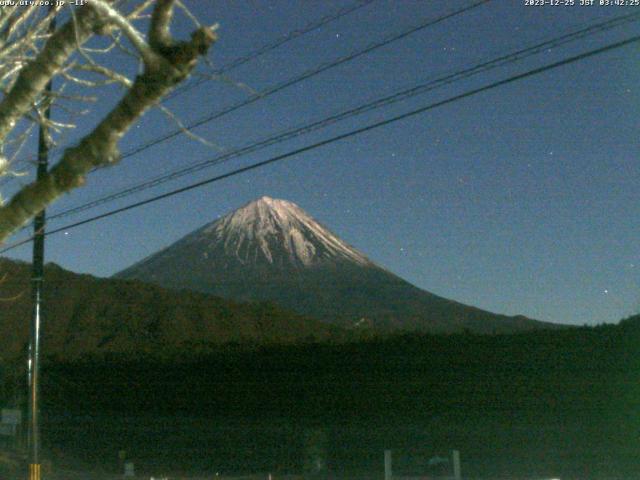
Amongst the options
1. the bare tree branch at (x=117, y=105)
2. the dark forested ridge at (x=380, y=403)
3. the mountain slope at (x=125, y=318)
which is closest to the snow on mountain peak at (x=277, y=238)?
the mountain slope at (x=125, y=318)

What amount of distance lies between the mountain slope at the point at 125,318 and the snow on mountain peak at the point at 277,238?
172 feet

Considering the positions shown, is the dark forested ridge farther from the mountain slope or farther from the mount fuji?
the mount fuji

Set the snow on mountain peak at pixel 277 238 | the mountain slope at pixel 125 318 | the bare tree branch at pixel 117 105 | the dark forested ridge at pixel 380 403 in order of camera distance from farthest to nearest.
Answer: the snow on mountain peak at pixel 277 238 < the mountain slope at pixel 125 318 < the dark forested ridge at pixel 380 403 < the bare tree branch at pixel 117 105

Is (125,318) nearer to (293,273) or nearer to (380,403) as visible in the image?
(380,403)

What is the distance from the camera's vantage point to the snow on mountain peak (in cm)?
10800

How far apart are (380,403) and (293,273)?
74090 mm

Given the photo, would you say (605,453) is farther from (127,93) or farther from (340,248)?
(340,248)

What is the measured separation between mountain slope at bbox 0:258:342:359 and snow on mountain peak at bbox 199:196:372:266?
5228cm

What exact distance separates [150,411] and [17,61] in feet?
94.0

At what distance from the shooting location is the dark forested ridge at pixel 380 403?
23.0 m

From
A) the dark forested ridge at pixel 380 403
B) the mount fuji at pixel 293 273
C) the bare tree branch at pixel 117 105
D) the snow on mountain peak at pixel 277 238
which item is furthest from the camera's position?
the snow on mountain peak at pixel 277 238

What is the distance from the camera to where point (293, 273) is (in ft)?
334

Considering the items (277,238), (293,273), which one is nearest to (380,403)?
(293,273)

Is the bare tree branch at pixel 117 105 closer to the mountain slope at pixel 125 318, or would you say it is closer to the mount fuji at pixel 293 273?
the mountain slope at pixel 125 318
